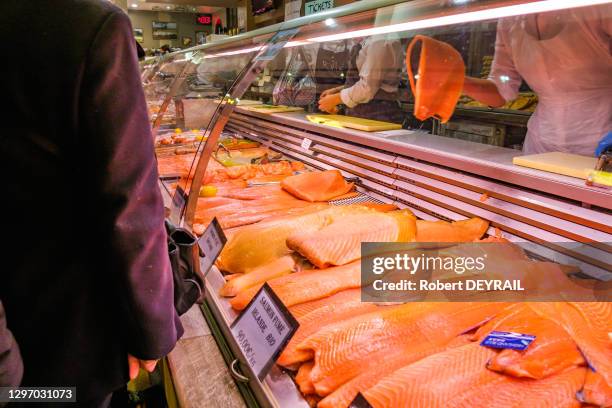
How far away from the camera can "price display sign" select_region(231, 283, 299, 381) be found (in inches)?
51.8

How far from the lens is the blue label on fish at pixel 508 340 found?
1.29 metres

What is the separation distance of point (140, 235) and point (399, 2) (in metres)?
1.06

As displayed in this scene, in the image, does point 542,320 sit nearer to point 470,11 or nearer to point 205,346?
point 470,11

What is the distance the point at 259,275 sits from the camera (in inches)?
73.8

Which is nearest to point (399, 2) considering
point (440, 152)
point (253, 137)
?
point (440, 152)

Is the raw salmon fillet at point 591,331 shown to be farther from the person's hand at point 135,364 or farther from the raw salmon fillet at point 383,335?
the person's hand at point 135,364

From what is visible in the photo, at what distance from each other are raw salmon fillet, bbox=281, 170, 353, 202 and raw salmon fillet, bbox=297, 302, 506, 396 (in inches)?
49.8

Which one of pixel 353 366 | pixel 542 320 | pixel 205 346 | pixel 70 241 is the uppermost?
pixel 70 241

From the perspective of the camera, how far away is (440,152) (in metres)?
2.23

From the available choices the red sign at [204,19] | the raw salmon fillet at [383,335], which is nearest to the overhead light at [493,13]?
the raw salmon fillet at [383,335]

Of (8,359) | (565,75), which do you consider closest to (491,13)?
(8,359)

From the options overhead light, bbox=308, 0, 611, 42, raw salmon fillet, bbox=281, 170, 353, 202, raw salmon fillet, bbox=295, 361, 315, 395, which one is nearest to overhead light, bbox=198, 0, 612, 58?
overhead light, bbox=308, 0, 611, 42

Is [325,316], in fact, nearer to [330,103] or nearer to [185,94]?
[330,103]

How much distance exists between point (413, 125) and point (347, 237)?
3.37m
